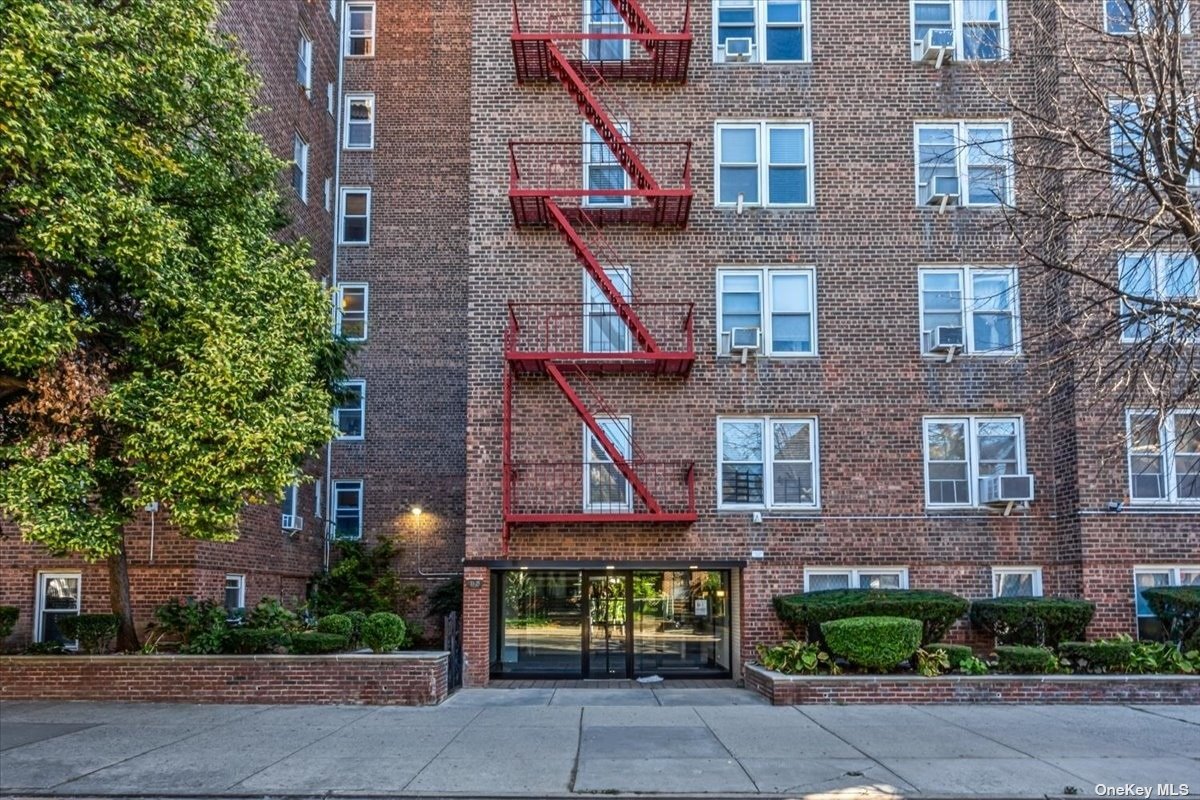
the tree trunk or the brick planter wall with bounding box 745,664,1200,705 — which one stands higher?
the tree trunk

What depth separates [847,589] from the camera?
58.0 feet

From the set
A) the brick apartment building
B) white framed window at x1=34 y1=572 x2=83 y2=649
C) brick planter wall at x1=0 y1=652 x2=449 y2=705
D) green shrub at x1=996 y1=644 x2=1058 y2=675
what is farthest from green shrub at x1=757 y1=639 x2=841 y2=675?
white framed window at x1=34 y1=572 x2=83 y2=649

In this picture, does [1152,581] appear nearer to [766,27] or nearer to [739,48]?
[739,48]

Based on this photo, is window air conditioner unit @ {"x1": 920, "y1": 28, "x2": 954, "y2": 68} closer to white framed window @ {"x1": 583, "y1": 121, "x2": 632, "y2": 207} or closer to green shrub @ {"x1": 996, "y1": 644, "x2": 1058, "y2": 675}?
white framed window @ {"x1": 583, "y1": 121, "x2": 632, "y2": 207}

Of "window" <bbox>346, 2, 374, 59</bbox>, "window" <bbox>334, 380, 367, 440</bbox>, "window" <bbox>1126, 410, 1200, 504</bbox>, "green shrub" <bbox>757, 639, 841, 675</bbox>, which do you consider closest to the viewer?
"green shrub" <bbox>757, 639, 841, 675</bbox>

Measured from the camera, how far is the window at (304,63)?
76.6ft

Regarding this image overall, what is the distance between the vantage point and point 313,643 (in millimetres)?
15406

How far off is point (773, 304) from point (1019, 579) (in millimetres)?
6308

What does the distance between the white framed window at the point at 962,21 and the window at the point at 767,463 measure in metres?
7.22

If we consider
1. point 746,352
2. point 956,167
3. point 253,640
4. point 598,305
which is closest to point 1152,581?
point 746,352

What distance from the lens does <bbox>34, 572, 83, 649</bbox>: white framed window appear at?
1716 cm

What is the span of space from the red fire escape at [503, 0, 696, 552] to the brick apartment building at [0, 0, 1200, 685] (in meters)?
0.06

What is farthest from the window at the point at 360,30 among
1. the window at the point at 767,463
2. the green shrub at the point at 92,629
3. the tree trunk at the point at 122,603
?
the green shrub at the point at 92,629

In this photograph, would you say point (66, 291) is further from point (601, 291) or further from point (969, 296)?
point (969, 296)
